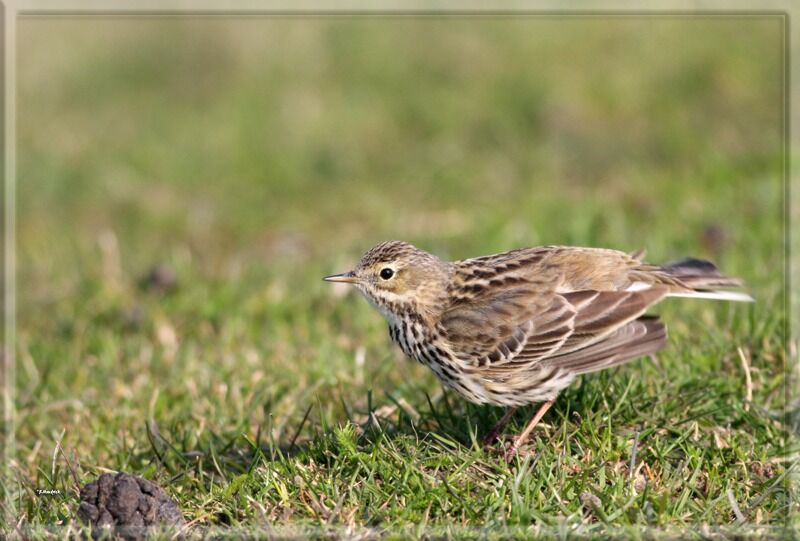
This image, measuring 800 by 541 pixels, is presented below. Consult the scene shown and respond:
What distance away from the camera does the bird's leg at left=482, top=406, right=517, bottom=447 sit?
5.88m

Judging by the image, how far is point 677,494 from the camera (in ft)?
17.5

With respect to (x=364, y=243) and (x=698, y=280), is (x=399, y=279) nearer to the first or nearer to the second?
(x=698, y=280)

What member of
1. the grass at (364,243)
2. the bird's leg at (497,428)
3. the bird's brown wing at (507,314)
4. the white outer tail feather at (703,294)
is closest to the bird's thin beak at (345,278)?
the bird's brown wing at (507,314)

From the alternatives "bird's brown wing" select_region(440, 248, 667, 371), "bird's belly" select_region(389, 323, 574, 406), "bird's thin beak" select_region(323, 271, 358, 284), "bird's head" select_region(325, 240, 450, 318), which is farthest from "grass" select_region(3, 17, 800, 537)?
"bird's thin beak" select_region(323, 271, 358, 284)

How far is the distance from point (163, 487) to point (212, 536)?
2.32 ft

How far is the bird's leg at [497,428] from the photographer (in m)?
5.88

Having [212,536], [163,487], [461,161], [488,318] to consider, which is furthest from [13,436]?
[461,161]

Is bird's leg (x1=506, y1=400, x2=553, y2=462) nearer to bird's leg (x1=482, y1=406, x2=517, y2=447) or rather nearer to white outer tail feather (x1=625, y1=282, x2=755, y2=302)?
bird's leg (x1=482, y1=406, x2=517, y2=447)

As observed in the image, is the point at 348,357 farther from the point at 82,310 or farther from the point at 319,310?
the point at 82,310

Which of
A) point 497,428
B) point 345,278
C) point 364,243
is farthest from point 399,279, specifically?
point 364,243

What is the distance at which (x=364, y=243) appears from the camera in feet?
34.6

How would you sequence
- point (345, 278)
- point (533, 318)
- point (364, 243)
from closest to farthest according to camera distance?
point (533, 318) → point (345, 278) → point (364, 243)

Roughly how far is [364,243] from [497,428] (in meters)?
4.82

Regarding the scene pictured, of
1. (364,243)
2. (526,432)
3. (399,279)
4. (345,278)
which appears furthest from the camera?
(364,243)
